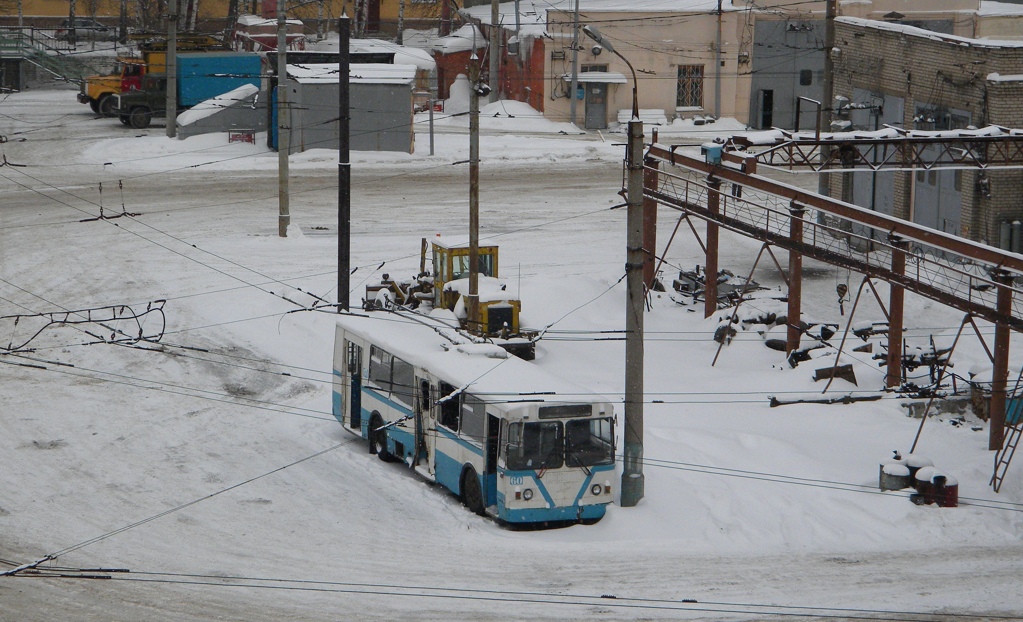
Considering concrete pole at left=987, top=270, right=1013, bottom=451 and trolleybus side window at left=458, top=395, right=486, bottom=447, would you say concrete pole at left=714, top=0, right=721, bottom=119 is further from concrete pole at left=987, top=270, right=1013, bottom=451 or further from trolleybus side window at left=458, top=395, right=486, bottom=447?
trolleybus side window at left=458, top=395, right=486, bottom=447

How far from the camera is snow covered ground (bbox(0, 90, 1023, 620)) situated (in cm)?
1633

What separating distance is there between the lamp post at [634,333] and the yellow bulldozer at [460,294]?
6.85 m

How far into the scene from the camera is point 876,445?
22719 millimetres

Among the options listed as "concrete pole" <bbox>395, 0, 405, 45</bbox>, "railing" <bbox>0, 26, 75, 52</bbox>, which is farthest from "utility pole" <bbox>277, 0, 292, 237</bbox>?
"concrete pole" <bbox>395, 0, 405, 45</bbox>

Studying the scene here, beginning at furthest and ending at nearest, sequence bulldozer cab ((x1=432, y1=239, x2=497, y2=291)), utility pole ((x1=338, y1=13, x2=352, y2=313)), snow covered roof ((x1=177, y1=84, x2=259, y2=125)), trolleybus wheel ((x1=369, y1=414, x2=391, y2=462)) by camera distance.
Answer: snow covered roof ((x1=177, y1=84, x2=259, y2=125)) → bulldozer cab ((x1=432, y1=239, x2=497, y2=291)) → utility pole ((x1=338, y1=13, x2=352, y2=313)) → trolleybus wheel ((x1=369, y1=414, x2=391, y2=462))

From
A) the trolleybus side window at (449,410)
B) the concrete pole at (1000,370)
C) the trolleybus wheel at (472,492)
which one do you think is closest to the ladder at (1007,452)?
the concrete pole at (1000,370)

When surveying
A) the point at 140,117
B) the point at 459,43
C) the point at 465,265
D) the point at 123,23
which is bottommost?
the point at 465,265

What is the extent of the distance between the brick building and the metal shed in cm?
1434

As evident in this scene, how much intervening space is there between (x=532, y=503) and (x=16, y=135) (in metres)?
38.1

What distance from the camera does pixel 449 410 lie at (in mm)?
19672

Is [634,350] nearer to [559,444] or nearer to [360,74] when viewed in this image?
[559,444]

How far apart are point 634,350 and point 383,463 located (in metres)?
4.67

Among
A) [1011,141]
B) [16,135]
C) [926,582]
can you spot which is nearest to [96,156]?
[16,135]

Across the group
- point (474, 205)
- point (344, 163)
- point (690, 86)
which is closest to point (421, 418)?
point (474, 205)
